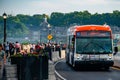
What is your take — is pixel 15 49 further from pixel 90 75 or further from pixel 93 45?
pixel 90 75

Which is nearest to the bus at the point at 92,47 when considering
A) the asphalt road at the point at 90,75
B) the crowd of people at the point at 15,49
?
the asphalt road at the point at 90,75

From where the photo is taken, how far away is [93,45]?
34250 mm

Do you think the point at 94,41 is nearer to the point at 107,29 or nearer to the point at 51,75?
the point at 107,29

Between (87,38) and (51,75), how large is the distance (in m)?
18.4

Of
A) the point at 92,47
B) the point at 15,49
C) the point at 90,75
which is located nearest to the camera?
the point at 90,75

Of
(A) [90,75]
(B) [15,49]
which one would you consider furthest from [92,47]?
(B) [15,49]

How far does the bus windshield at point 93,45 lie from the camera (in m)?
34.1

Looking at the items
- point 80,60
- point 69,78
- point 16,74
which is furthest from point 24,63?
point 80,60

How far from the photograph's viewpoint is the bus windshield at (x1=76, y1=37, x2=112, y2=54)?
112 ft

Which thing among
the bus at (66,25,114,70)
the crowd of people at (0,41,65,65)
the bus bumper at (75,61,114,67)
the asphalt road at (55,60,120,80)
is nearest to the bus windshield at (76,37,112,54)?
the bus at (66,25,114,70)

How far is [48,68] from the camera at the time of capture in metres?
16.1

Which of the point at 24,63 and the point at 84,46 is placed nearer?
the point at 24,63

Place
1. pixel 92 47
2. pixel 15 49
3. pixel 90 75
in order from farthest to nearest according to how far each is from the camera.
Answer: pixel 15 49
pixel 92 47
pixel 90 75

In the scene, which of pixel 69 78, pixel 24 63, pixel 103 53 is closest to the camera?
pixel 24 63
